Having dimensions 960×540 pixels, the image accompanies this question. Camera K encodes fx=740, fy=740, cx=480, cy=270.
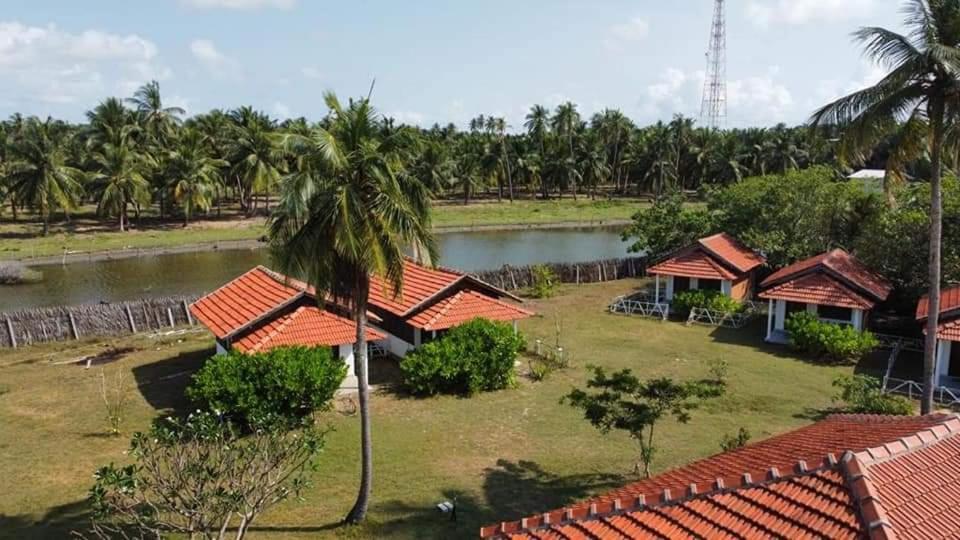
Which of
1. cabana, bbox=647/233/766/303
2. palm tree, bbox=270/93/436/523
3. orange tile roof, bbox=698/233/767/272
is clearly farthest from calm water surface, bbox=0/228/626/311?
palm tree, bbox=270/93/436/523

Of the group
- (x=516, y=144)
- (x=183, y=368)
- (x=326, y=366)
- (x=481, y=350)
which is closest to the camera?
(x=326, y=366)

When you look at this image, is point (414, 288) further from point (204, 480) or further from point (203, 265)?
point (203, 265)

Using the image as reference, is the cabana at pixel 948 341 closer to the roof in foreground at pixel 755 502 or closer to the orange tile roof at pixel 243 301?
the roof in foreground at pixel 755 502

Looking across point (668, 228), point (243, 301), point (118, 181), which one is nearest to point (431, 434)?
point (243, 301)

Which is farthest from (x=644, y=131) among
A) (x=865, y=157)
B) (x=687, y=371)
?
(x=865, y=157)

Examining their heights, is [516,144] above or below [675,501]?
above

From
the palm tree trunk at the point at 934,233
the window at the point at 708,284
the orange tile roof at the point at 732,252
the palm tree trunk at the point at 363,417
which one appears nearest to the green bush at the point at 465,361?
the palm tree trunk at the point at 363,417

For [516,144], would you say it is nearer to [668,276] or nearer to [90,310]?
[668,276]
